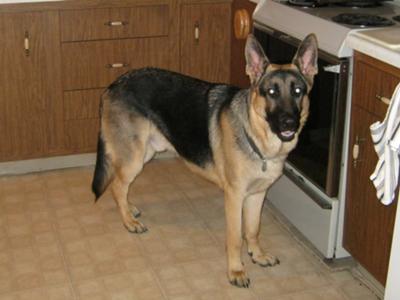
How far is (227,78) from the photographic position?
151 inches

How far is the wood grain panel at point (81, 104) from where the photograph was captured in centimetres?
360

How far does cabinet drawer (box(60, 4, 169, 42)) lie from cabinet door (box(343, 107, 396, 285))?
1512 mm

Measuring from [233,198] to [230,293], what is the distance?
0.39m

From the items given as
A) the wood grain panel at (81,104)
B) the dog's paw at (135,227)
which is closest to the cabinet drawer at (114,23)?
the wood grain panel at (81,104)

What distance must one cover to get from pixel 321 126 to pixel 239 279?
0.73m

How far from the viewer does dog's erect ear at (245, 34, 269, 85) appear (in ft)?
7.70

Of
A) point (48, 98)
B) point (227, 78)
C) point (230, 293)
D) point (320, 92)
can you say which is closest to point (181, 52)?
point (227, 78)

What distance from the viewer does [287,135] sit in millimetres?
2320

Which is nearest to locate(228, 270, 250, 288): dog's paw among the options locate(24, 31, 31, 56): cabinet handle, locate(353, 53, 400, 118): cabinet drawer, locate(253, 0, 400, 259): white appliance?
locate(253, 0, 400, 259): white appliance

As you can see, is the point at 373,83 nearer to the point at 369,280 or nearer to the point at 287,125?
the point at 287,125

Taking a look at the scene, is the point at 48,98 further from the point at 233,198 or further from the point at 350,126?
the point at 350,126

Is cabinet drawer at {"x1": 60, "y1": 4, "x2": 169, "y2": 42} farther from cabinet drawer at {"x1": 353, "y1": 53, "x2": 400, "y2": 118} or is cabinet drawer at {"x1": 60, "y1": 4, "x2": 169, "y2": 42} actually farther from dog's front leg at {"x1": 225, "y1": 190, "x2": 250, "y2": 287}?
cabinet drawer at {"x1": 353, "y1": 53, "x2": 400, "y2": 118}

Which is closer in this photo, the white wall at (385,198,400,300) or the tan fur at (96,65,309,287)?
the white wall at (385,198,400,300)

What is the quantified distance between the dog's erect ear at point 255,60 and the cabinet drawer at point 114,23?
4.34ft
